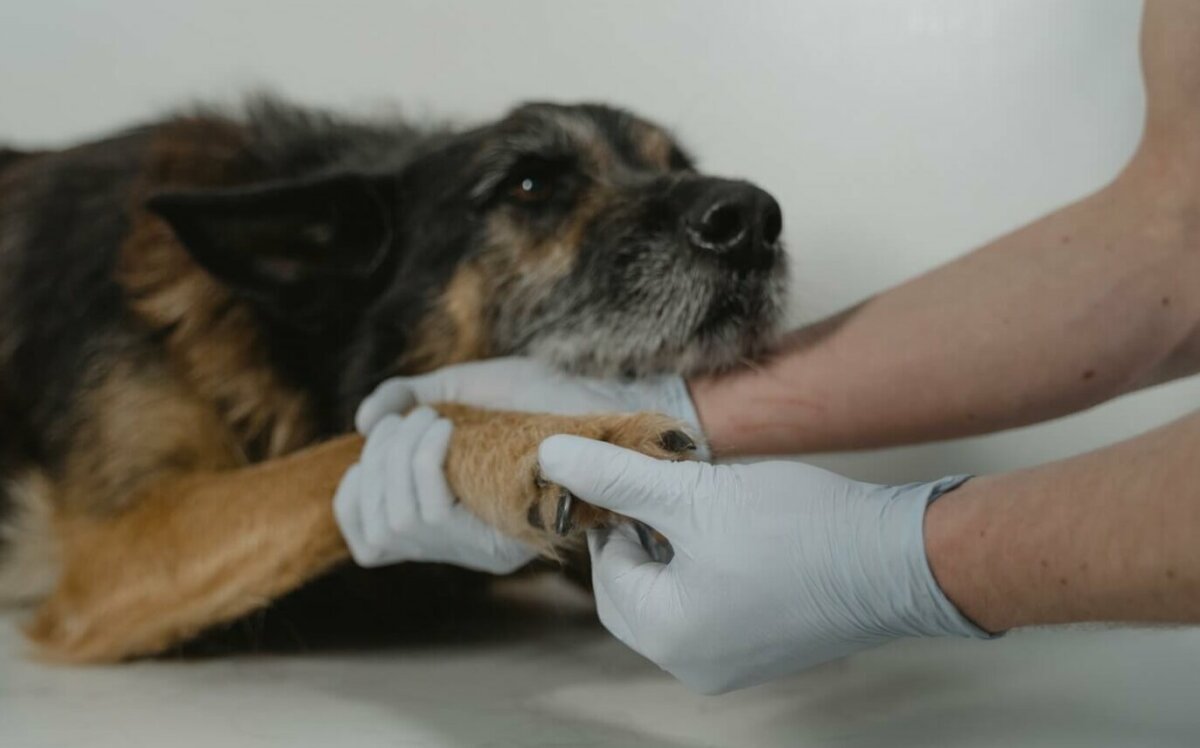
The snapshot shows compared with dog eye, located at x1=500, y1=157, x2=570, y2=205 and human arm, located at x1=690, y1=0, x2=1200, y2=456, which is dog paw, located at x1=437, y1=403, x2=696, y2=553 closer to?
human arm, located at x1=690, y1=0, x2=1200, y2=456

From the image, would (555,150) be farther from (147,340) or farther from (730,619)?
(730,619)

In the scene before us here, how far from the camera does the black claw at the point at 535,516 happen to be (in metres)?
1.60

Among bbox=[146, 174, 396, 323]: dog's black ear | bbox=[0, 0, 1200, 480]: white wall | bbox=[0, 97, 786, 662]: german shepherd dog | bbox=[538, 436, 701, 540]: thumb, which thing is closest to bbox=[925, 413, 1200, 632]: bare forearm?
bbox=[538, 436, 701, 540]: thumb

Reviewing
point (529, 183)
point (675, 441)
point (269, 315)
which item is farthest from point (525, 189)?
point (675, 441)

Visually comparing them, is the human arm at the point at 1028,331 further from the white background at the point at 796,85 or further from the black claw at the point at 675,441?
the white background at the point at 796,85

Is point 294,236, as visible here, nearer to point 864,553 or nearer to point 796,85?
point 864,553

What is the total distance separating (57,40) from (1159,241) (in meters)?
3.13

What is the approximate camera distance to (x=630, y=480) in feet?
4.82

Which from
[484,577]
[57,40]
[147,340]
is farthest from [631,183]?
[57,40]

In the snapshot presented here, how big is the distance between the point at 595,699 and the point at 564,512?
17.2 inches

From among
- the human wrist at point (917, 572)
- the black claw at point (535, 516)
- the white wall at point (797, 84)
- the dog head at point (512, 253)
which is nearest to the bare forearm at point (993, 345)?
the dog head at point (512, 253)

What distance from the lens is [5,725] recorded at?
1648 millimetres

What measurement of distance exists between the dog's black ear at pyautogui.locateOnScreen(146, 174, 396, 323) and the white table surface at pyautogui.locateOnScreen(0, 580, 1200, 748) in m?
0.70

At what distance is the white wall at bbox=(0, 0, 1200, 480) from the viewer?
3.06m
